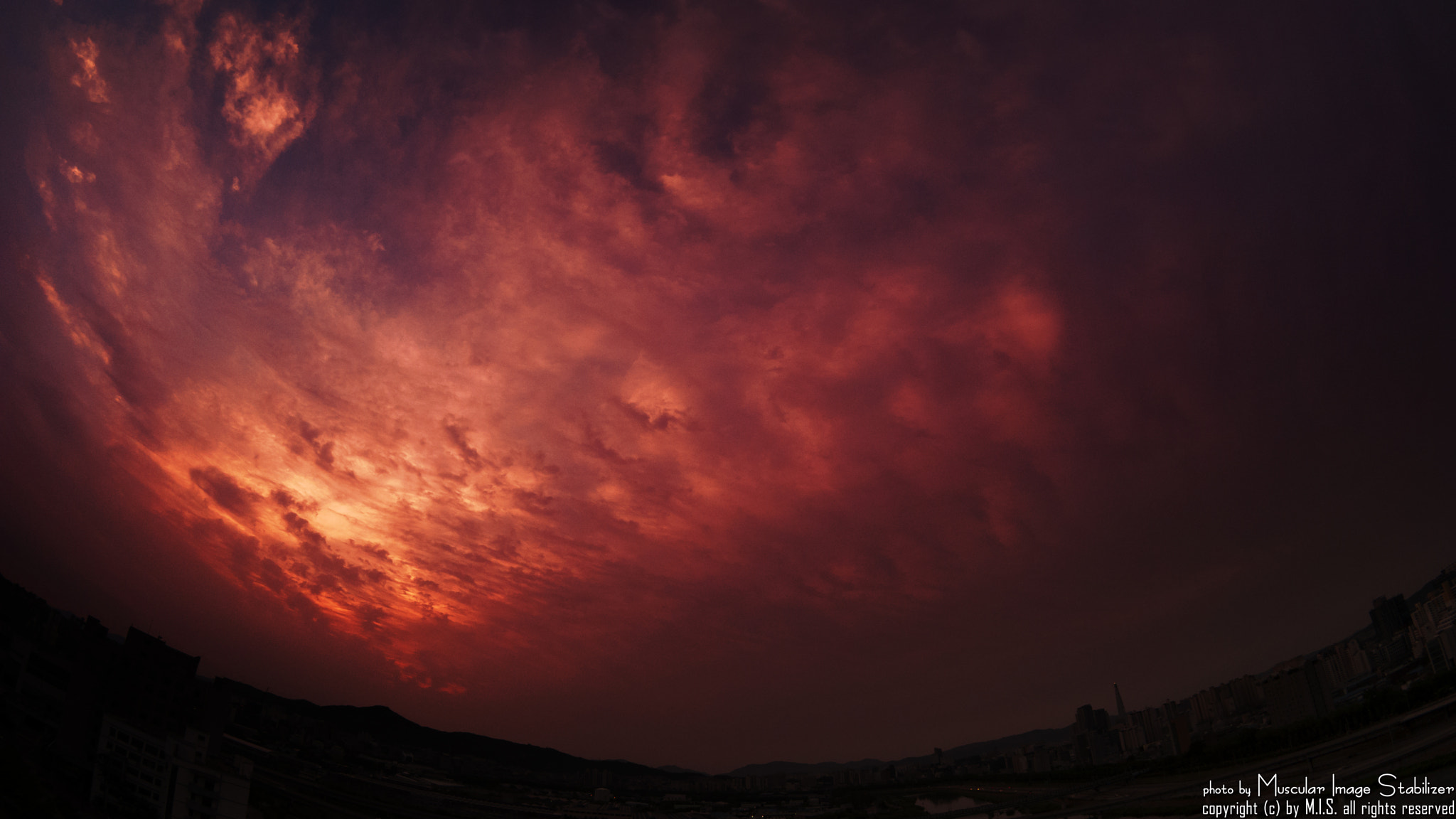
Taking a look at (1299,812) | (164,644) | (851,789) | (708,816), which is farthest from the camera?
(851,789)

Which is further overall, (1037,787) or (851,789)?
(851,789)

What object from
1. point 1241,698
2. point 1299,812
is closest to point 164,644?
point 1299,812

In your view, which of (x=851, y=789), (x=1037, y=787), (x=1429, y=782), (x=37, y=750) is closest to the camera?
(x=1429, y=782)

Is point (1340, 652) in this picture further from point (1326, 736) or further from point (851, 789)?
point (851, 789)

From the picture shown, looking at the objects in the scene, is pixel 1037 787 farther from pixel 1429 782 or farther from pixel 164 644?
pixel 164 644

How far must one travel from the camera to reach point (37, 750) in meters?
50.9

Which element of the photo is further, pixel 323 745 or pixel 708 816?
pixel 708 816

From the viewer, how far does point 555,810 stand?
95062mm

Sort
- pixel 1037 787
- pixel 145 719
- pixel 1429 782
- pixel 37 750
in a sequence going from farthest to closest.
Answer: pixel 1037 787
pixel 145 719
pixel 37 750
pixel 1429 782

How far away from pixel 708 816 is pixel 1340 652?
421 feet

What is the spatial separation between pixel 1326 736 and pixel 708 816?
287 ft

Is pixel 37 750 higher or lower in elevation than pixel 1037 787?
higher

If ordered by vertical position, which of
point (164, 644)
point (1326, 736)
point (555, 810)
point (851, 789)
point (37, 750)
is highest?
point (164, 644)

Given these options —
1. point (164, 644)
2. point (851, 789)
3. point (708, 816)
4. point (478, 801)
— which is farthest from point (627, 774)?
point (164, 644)
